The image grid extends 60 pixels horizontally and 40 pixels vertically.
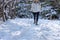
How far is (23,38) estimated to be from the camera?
3.67 metres

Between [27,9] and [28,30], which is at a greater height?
[27,9]

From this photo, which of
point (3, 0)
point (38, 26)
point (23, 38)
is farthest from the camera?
point (3, 0)

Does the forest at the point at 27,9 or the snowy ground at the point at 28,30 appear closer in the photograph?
the snowy ground at the point at 28,30

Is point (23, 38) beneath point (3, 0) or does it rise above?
beneath

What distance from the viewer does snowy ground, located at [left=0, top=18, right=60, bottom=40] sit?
372cm

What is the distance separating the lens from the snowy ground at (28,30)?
372 centimetres

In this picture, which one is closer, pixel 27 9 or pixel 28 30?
pixel 28 30

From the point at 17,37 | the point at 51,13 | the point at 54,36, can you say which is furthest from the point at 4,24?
the point at 51,13

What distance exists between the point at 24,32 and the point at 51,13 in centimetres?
278

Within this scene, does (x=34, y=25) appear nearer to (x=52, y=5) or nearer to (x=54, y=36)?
(x=54, y=36)

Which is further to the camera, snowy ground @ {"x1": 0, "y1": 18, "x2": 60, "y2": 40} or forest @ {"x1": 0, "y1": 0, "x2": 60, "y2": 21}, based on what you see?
forest @ {"x1": 0, "y1": 0, "x2": 60, "y2": 21}

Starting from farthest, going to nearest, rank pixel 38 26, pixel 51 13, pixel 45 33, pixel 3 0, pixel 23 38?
pixel 51 13
pixel 3 0
pixel 38 26
pixel 45 33
pixel 23 38

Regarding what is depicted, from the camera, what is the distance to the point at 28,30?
4.16 metres

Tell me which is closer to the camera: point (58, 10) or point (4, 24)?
point (4, 24)
